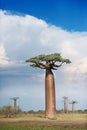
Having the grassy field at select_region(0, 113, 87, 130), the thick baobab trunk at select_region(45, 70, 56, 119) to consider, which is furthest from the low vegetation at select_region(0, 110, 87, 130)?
the thick baobab trunk at select_region(45, 70, 56, 119)

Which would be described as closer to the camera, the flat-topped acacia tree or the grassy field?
the grassy field

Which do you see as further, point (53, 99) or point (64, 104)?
point (64, 104)

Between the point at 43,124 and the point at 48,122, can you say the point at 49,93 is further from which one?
the point at 43,124

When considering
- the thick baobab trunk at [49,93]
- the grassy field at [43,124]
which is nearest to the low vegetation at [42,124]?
the grassy field at [43,124]

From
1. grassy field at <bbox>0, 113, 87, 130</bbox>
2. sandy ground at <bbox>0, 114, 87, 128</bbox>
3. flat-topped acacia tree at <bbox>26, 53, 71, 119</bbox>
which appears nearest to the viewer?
grassy field at <bbox>0, 113, 87, 130</bbox>

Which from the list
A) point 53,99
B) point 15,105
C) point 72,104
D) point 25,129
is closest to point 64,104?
point 72,104

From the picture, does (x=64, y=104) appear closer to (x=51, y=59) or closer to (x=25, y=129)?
(x=51, y=59)

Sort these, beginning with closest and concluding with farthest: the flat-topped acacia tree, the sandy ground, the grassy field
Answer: the grassy field
the sandy ground
the flat-topped acacia tree

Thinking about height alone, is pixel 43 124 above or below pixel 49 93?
below

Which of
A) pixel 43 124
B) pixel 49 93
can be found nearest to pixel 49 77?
pixel 49 93

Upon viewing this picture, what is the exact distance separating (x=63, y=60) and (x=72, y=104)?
11656mm

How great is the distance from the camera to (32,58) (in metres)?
27.1

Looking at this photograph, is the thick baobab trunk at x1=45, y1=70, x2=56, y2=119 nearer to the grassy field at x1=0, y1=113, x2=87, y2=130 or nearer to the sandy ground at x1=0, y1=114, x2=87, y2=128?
the sandy ground at x1=0, y1=114, x2=87, y2=128

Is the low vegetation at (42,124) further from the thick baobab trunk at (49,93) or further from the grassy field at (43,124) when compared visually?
the thick baobab trunk at (49,93)
